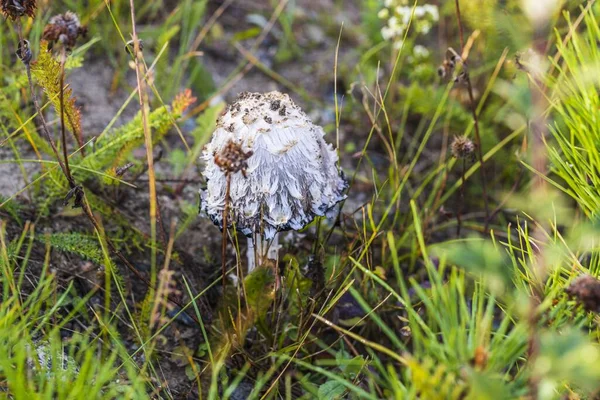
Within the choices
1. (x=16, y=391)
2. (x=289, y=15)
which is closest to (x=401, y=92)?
(x=289, y=15)

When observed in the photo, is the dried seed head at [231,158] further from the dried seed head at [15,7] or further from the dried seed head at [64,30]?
the dried seed head at [15,7]

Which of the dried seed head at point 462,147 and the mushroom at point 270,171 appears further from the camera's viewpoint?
the dried seed head at point 462,147

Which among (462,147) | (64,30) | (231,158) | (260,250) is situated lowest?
(260,250)

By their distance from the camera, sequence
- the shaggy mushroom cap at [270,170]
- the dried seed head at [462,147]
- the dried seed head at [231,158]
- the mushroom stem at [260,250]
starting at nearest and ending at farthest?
the dried seed head at [231,158], the shaggy mushroom cap at [270,170], the mushroom stem at [260,250], the dried seed head at [462,147]

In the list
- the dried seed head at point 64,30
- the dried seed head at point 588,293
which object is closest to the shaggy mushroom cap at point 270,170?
the dried seed head at point 64,30

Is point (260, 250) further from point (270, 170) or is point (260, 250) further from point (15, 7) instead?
point (15, 7)

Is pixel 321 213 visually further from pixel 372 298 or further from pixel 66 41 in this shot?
pixel 66 41

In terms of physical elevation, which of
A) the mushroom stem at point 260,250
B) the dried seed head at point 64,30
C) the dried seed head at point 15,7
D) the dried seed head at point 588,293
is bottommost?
the mushroom stem at point 260,250

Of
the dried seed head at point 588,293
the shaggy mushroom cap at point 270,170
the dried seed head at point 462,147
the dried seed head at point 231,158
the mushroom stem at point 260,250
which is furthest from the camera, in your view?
the dried seed head at point 462,147

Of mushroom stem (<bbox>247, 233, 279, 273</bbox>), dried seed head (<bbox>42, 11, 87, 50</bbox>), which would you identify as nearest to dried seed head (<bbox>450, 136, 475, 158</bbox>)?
mushroom stem (<bbox>247, 233, 279, 273</bbox>)

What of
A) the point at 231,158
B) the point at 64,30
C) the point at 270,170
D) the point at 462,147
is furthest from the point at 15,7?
the point at 462,147
